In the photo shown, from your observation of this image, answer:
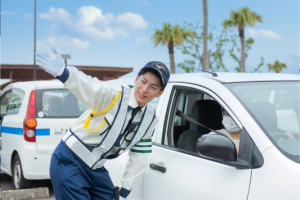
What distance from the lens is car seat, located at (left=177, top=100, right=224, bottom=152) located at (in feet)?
9.49

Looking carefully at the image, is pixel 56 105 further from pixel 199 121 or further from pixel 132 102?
pixel 132 102

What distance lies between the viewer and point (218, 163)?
210cm

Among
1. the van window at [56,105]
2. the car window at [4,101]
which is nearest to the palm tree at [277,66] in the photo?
the car window at [4,101]

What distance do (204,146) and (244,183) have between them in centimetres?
30

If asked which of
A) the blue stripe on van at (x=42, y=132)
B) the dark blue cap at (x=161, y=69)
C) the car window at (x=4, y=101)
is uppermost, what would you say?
the dark blue cap at (x=161, y=69)

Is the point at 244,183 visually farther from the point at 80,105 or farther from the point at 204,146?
the point at 80,105

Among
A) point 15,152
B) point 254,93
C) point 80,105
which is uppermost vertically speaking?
point 254,93

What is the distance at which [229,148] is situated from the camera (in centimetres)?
192

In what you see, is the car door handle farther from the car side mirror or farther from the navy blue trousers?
the car side mirror

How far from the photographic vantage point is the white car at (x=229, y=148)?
1.82m

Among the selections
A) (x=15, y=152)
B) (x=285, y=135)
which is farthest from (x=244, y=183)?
(x=15, y=152)

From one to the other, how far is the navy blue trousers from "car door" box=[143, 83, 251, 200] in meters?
0.44

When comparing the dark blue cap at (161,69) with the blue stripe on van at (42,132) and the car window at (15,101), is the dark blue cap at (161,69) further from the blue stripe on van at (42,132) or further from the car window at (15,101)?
the car window at (15,101)

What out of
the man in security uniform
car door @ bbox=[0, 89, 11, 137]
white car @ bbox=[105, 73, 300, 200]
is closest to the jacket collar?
the man in security uniform
